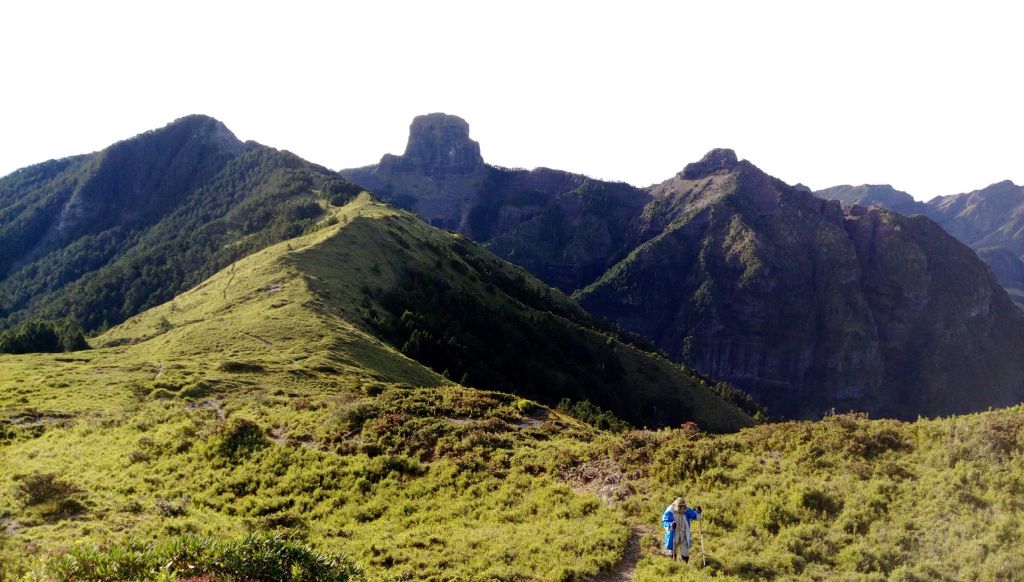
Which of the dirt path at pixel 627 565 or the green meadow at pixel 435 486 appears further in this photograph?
the dirt path at pixel 627 565

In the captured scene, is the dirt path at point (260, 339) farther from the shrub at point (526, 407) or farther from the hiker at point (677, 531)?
the hiker at point (677, 531)

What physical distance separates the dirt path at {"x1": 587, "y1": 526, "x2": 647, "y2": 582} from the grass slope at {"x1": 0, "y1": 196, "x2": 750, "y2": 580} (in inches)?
15.5

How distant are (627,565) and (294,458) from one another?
1931 centimetres

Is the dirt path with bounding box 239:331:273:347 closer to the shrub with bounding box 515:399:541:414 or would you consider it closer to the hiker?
the shrub with bounding box 515:399:541:414

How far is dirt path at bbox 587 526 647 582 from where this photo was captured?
55.4ft

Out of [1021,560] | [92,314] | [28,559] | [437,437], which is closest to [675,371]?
[437,437]

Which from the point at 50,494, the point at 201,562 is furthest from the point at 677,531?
the point at 50,494

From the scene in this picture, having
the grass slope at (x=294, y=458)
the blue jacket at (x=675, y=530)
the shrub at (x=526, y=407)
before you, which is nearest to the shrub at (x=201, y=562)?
the grass slope at (x=294, y=458)

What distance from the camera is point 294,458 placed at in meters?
28.6

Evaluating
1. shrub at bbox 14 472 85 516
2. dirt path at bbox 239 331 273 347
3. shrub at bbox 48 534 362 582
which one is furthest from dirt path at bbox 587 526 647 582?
dirt path at bbox 239 331 273 347

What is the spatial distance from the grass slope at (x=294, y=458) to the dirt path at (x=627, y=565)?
39 centimetres

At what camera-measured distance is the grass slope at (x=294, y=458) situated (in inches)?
741

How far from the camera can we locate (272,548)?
1392 centimetres

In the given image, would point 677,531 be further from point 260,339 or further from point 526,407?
point 260,339
